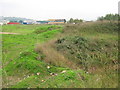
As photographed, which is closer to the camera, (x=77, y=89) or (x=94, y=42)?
(x=77, y=89)

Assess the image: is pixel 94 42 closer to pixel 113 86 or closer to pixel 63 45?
pixel 63 45

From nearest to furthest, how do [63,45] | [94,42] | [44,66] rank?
[44,66]
[63,45]
[94,42]

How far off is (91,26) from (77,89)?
15427 mm

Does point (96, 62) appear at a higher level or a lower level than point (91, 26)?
lower

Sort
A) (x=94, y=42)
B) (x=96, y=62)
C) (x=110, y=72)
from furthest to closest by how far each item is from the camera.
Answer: (x=94, y=42) → (x=96, y=62) → (x=110, y=72)

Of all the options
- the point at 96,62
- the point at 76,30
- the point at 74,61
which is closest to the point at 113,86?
the point at 96,62

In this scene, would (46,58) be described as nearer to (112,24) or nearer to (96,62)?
(96,62)

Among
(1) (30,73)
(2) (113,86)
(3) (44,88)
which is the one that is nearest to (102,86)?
(2) (113,86)

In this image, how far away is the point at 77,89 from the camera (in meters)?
3.46

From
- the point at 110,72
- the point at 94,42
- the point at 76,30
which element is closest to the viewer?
the point at 110,72

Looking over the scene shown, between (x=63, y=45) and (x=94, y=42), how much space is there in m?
2.62

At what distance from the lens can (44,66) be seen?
21.0ft

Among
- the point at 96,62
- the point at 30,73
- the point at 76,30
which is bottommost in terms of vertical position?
the point at 30,73

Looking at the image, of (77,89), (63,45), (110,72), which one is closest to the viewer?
(77,89)
